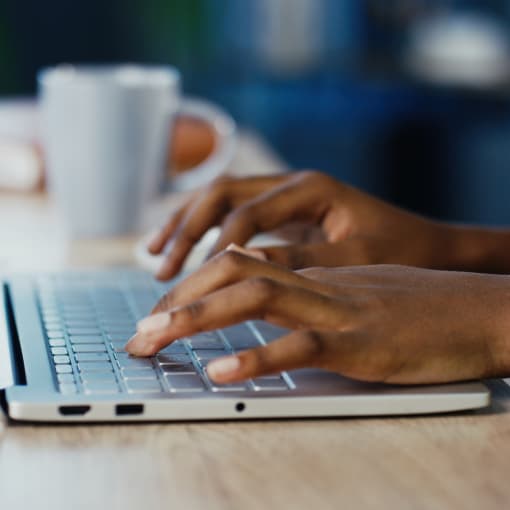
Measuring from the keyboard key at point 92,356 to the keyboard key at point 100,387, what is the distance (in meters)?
0.04

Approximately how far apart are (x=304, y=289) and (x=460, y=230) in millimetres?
358

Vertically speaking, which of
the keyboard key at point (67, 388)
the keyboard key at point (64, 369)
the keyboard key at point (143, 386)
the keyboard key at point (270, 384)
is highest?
the keyboard key at point (67, 388)

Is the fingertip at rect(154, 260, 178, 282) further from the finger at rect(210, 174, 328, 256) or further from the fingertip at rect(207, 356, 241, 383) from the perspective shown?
the fingertip at rect(207, 356, 241, 383)

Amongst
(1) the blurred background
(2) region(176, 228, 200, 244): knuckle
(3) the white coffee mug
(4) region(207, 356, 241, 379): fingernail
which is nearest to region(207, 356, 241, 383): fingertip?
(4) region(207, 356, 241, 379): fingernail

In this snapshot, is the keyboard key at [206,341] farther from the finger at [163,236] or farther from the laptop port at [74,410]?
the finger at [163,236]

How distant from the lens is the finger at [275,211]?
82cm

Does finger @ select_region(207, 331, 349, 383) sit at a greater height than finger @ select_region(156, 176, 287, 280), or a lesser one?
greater

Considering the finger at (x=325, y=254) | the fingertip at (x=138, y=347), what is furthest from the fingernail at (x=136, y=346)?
the finger at (x=325, y=254)

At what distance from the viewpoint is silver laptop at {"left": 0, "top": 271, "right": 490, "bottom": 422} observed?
1.74ft

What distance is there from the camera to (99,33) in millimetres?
3492

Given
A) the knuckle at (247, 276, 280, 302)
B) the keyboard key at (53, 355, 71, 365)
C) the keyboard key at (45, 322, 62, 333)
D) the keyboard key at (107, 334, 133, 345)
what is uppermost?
the knuckle at (247, 276, 280, 302)

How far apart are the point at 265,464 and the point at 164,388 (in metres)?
0.08

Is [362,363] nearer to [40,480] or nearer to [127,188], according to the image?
[40,480]

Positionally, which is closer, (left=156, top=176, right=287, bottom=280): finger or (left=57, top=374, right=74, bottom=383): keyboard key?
(left=57, top=374, right=74, bottom=383): keyboard key
